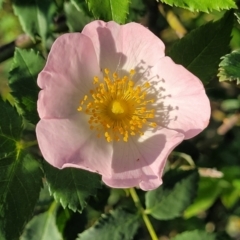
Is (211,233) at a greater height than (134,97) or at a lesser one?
lesser

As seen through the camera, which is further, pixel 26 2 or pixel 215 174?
pixel 215 174

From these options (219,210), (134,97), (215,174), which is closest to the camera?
(134,97)

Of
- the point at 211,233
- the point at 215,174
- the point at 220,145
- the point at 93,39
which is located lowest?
the point at 220,145

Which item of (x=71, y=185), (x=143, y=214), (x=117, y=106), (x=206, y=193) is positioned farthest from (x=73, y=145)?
(x=206, y=193)

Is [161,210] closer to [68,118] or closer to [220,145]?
[68,118]

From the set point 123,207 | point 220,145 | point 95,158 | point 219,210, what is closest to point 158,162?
point 95,158
